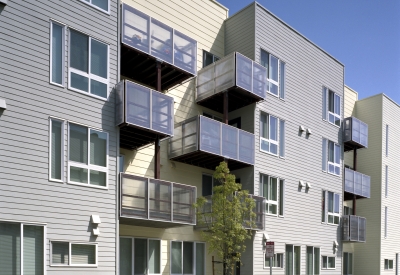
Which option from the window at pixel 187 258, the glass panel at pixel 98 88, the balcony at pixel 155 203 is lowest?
the window at pixel 187 258

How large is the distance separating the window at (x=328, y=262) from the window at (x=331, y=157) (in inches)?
201

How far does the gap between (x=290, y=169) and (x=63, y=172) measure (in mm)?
13488

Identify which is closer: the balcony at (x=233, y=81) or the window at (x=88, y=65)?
the window at (x=88, y=65)

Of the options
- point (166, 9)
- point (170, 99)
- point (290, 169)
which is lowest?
point (290, 169)

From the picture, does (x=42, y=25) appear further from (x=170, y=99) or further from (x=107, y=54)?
(x=170, y=99)

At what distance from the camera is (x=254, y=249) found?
20625mm

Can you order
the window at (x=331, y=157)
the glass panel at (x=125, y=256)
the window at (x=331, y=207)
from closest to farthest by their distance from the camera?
the glass panel at (x=125, y=256) < the window at (x=331, y=207) < the window at (x=331, y=157)

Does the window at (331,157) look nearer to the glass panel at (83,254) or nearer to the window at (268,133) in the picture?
the window at (268,133)

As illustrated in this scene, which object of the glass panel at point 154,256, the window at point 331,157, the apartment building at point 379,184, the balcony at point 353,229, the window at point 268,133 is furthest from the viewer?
the apartment building at point 379,184

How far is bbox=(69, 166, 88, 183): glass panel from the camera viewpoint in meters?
13.8

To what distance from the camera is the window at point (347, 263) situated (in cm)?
3117

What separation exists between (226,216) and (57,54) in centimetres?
883

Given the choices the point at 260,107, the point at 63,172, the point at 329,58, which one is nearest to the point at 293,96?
the point at 260,107

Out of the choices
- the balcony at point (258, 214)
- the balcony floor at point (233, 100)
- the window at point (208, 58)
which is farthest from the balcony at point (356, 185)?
the window at point (208, 58)
